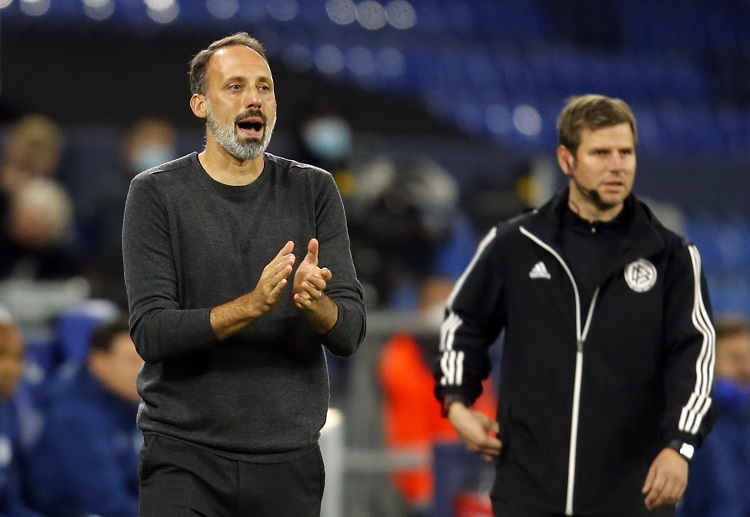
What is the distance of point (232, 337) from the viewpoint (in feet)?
9.48

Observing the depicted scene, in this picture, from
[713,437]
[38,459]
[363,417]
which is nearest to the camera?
[38,459]

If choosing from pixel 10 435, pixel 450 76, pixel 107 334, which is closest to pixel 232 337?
pixel 10 435

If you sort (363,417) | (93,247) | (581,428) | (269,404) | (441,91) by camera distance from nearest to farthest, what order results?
1. (269,404)
2. (581,428)
3. (363,417)
4. (93,247)
5. (441,91)

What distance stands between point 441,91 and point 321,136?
14.4ft

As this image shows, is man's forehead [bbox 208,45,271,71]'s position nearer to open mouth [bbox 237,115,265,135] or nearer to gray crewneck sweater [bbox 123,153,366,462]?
open mouth [bbox 237,115,265,135]

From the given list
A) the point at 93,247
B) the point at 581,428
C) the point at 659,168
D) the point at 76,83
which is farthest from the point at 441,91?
the point at 581,428

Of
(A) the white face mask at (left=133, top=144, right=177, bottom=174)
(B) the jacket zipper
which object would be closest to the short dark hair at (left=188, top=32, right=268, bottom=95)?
(B) the jacket zipper

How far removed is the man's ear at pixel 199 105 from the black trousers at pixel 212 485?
734 mm

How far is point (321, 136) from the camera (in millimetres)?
7898

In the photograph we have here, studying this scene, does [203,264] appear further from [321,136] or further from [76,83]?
[76,83]

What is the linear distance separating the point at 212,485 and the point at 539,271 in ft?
4.36

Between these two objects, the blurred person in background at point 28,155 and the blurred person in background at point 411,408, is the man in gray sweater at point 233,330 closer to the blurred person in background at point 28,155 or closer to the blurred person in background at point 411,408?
the blurred person in background at point 411,408

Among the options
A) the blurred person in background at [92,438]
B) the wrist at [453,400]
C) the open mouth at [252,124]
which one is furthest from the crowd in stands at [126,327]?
the open mouth at [252,124]

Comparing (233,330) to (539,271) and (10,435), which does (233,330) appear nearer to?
(539,271)
